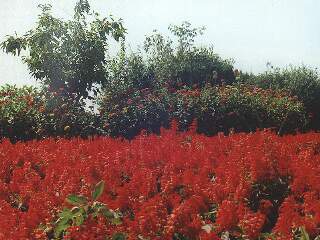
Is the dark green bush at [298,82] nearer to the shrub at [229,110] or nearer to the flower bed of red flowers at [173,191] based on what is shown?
the shrub at [229,110]

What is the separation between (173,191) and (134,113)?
11.5 meters

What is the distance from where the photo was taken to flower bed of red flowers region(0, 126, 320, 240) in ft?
13.3

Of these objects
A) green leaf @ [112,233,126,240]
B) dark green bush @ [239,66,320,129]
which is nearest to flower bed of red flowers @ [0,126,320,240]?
green leaf @ [112,233,126,240]

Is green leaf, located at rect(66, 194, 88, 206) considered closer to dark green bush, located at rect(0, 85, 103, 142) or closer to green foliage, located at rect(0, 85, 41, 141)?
dark green bush, located at rect(0, 85, 103, 142)

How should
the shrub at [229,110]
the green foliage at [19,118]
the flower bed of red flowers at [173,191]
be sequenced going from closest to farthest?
the flower bed of red flowers at [173,191] < the green foliage at [19,118] < the shrub at [229,110]

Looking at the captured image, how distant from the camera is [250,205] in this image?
5.15 m

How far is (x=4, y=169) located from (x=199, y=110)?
38.3 feet

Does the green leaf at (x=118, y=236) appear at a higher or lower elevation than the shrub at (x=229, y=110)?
lower

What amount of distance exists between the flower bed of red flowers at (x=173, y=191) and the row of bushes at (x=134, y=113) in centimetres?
822

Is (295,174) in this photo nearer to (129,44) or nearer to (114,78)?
(114,78)

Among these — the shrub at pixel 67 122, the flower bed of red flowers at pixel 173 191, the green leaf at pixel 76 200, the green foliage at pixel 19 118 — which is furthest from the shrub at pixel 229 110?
the green leaf at pixel 76 200

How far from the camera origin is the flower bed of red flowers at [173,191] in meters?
4.05

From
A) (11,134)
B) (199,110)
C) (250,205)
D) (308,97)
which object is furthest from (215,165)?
(308,97)

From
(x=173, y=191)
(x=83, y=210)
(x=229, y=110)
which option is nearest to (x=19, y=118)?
(x=229, y=110)
